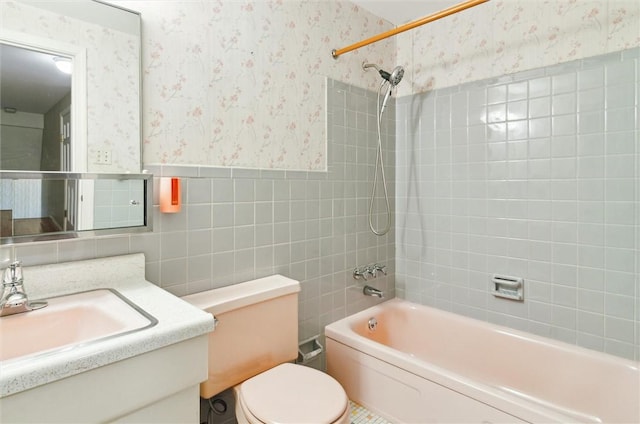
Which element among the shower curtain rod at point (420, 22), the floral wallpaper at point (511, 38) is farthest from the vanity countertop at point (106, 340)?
the floral wallpaper at point (511, 38)

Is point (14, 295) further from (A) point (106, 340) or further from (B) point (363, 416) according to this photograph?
(B) point (363, 416)

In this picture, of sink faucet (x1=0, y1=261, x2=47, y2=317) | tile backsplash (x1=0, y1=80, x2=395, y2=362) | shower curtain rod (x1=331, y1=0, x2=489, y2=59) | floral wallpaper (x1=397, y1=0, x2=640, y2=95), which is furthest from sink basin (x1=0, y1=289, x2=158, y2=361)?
floral wallpaper (x1=397, y1=0, x2=640, y2=95)

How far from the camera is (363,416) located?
5.74 ft

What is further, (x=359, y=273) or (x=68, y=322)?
(x=359, y=273)

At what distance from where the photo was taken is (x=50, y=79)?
1112 mm

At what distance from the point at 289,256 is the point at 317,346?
1.82 feet

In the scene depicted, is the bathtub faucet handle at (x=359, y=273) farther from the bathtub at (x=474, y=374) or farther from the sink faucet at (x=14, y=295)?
the sink faucet at (x=14, y=295)

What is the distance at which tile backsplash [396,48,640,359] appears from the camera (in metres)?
1.66

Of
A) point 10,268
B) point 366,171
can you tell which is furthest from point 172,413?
point 366,171

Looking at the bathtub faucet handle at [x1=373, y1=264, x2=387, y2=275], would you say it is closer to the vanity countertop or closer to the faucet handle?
the vanity countertop

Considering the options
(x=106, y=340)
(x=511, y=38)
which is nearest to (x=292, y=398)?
(x=106, y=340)

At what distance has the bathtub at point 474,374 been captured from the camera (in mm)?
1435

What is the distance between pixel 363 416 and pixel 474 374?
0.71m

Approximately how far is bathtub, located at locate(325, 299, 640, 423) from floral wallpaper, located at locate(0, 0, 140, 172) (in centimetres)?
137
